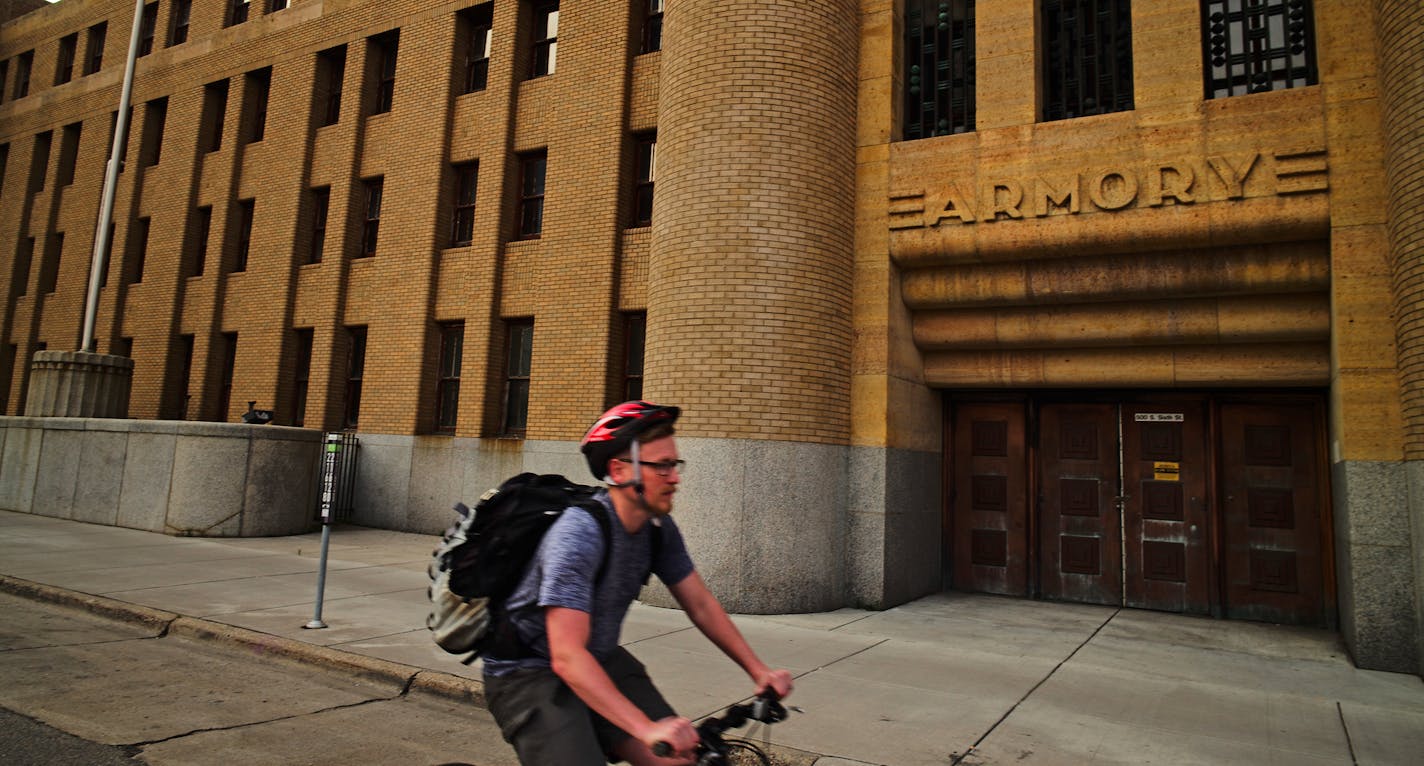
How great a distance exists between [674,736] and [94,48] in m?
29.5

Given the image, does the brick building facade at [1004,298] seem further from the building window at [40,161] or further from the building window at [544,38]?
the building window at [40,161]

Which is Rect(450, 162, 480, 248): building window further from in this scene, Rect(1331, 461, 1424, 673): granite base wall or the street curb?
Rect(1331, 461, 1424, 673): granite base wall

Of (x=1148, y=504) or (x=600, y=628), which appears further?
(x=1148, y=504)

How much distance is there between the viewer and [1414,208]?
280 inches

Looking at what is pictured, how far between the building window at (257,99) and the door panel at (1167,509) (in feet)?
64.0

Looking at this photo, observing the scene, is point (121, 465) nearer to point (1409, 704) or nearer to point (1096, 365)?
point (1096, 365)

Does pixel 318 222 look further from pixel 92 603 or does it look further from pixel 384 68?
pixel 92 603

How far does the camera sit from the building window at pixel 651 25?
14.2 m

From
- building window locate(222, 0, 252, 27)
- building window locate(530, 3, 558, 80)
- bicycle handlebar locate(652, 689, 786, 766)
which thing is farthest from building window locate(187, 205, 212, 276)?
bicycle handlebar locate(652, 689, 786, 766)

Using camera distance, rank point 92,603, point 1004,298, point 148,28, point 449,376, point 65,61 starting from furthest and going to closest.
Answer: point 65,61 < point 148,28 < point 449,376 < point 1004,298 < point 92,603

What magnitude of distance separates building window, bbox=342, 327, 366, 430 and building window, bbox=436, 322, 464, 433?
206 cm

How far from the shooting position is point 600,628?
2.59 m

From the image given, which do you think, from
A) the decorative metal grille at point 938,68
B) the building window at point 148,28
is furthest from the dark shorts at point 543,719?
the building window at point 148,28

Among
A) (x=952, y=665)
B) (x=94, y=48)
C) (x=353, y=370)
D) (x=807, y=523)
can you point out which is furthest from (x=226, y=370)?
(x=952, y=665)
